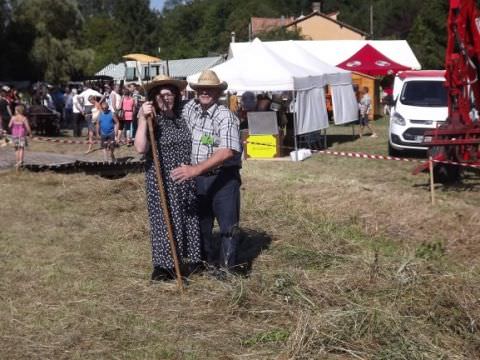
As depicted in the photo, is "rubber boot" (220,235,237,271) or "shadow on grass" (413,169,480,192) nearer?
"rubber boot" (220,235,237,271)

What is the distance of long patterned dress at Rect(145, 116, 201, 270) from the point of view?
19.5 feet

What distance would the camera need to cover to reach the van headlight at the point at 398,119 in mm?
15991

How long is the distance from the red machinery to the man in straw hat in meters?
6.68

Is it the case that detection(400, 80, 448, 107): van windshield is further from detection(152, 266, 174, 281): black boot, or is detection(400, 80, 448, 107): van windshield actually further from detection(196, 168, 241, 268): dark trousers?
detection(152, 266, 174, 281): black boot

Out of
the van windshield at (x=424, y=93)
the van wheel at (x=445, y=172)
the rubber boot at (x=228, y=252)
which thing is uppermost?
the van windshield at (x=424, y=93)

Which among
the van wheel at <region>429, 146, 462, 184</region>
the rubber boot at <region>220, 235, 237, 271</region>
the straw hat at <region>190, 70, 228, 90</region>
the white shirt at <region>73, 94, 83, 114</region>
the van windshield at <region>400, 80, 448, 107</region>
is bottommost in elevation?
the van wheel at <region>429, 146, 462, 184</region>

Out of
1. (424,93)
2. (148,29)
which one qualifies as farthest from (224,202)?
(148,29)

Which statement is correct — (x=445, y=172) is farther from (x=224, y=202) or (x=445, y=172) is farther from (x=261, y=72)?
(x=224, y=202)

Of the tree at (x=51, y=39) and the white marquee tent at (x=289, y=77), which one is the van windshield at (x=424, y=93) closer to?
the white marquee tent at (x=289, y=77)

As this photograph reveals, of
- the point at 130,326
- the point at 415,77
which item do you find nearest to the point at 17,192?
the point at 130,326

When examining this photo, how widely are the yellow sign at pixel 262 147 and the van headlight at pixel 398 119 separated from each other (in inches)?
109

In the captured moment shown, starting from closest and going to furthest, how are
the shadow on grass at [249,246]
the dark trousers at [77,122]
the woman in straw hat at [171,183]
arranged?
the woman in straw hat at [171,183] < the shadow on grass at [249,246] < the dark trousers at [77,122]

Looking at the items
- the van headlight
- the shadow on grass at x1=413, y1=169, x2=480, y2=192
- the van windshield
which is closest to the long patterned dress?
the shadow on grass at x1=413, y1=169, x2=480, y2=192

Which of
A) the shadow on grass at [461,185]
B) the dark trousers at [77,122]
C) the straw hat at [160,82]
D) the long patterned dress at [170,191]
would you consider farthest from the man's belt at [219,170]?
the dark trousers at [77,122]
